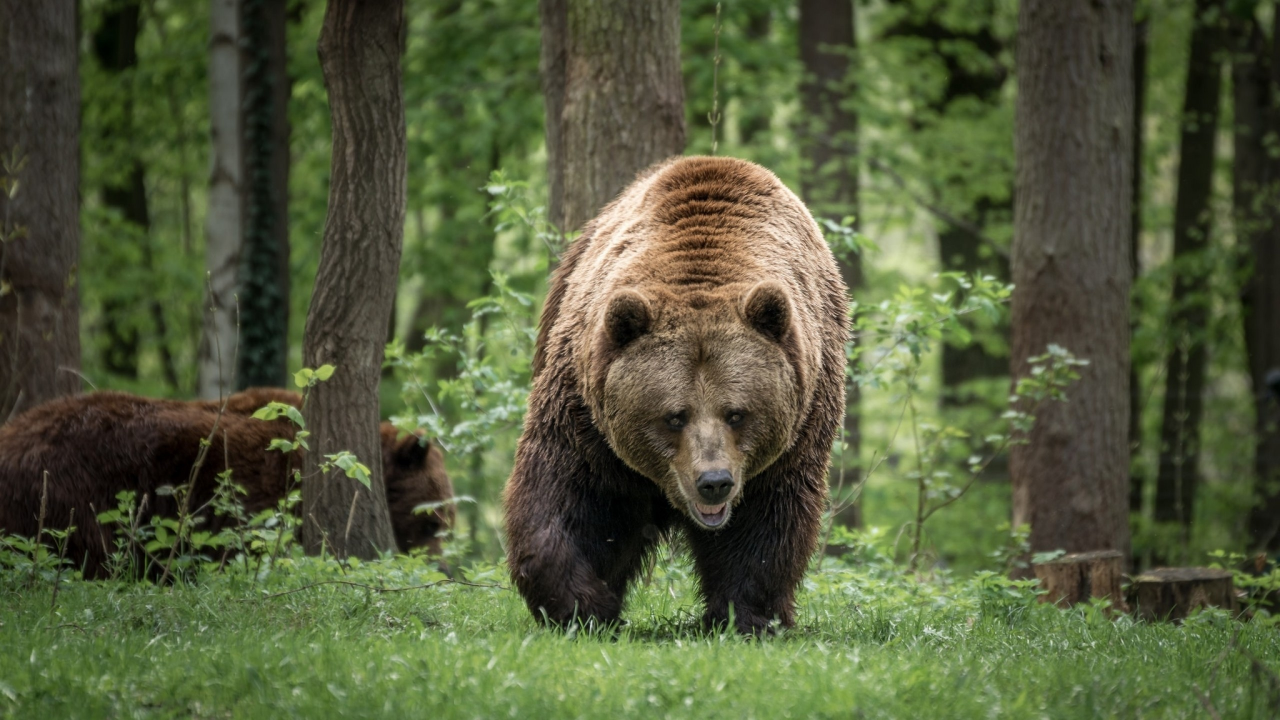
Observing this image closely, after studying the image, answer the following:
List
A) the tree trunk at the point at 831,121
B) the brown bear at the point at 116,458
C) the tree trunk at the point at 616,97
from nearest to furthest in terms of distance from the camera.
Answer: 1. the brown bear at the point at 116,458
2. the tree trunk at the point at 616,97
3. the tree trunk at the point at 831,121

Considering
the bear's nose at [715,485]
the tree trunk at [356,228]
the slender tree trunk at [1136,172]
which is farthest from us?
the slender tree trunk at [1136,172]

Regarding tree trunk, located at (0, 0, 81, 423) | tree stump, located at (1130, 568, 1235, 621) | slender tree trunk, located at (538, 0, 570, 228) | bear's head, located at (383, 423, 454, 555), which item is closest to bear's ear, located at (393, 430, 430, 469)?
bear's head, located at (383, 423, 454, 555)

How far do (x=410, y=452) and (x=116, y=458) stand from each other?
8.00ft

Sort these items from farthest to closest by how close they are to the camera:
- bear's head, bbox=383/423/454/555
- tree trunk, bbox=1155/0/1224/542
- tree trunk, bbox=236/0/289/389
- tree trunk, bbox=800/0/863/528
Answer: tree trunk, bbox=1155/0/1224/542, tree trunk, bbox=800/0/863/528, tree trunk, bbox=236/0/289/389, bear's head, bbox=383/423/454/555

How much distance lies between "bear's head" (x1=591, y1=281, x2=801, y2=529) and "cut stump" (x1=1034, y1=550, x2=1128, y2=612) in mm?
2917

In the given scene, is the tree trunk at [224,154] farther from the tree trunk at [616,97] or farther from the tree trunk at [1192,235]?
the tree trunk at [1192,235]

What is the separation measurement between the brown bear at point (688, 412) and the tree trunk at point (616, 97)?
7.32 feet

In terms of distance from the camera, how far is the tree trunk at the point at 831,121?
50.1 ft

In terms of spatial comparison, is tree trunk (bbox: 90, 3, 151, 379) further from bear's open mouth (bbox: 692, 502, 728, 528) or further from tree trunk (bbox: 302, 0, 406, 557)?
bear's open mouth (bbox: 692, 502, 728, 528)

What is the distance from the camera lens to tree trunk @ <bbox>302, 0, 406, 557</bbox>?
7.06m

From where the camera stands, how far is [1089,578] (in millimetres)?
7328

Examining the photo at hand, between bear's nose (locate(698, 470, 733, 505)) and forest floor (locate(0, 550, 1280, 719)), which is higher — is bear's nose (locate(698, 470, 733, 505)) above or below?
above

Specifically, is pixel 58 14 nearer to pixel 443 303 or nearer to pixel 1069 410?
pixel 1069 410

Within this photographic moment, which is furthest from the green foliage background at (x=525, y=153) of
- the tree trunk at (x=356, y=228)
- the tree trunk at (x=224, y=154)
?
the tree trunk at (x=356, y=228)
